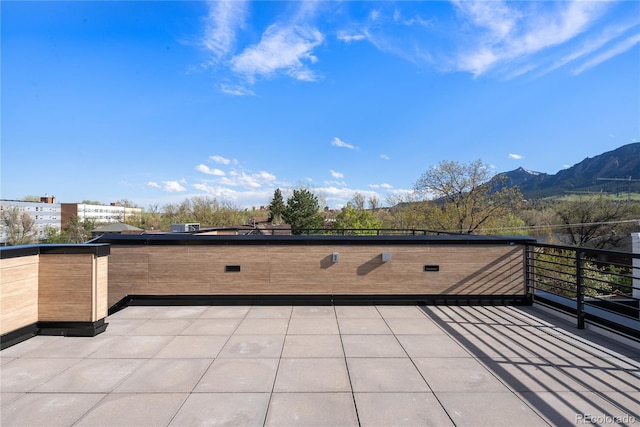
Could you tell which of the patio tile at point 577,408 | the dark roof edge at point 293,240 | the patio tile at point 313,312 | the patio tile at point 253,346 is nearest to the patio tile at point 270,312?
the patio tile at point 313,312

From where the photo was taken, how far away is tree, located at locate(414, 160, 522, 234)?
24.3 meters

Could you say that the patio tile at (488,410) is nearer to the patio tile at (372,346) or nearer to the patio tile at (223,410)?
the patio tile at (372,346)

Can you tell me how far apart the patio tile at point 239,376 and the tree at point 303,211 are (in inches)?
1441

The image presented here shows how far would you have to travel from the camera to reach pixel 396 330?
3.63 m

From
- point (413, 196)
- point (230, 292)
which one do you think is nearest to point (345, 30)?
point (230, 292)

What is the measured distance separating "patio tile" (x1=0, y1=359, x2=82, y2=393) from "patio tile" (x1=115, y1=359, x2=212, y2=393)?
0.72 m

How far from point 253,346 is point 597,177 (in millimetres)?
58322

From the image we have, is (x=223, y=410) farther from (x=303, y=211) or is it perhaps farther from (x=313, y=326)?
(x=303, y=211)

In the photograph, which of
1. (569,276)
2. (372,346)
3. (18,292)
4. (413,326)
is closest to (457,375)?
(372,346)

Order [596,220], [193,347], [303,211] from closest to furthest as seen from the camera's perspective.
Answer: [193,347] → [596,220] → [303,211]

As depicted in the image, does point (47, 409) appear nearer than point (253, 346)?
Yes

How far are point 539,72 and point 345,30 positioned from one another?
11.3 meters

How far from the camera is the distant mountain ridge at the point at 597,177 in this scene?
33.9 m

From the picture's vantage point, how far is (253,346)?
312 cm
